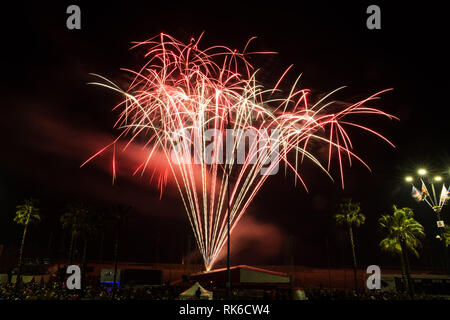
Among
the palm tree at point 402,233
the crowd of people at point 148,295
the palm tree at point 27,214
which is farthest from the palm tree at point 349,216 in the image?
the palm tree at point 27,214

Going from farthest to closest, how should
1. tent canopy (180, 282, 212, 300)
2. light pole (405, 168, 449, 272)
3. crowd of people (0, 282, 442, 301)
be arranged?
tent canopy (180, 282, 212, 300) < crowd of people (0, 282, 442, 301) < light pole (405, 168, 449, 272)

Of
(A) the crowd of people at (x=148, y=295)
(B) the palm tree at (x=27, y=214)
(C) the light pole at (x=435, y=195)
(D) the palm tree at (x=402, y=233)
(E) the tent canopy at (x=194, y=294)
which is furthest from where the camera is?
(B) the palm tree at (x=27, y=214)

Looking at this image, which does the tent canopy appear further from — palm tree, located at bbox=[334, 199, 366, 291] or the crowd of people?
palm tree, located at bbox=[334, 199, 366, 291]

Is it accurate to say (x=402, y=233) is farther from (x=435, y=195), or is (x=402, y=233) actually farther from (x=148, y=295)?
(x=148, y=295)

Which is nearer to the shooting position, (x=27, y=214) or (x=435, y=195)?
(x=435, y=195)

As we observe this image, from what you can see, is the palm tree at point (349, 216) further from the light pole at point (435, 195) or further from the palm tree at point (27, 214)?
the palm tree at point (27, 214)

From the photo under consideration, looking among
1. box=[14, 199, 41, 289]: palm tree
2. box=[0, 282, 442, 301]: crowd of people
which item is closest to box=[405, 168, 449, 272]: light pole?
box=[0, 282, 442, 301]: crowd of people

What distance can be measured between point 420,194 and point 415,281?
2049 centimetres

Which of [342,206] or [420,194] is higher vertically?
[342,206]

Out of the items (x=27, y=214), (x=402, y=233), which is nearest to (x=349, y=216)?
(x=402, y=233)
